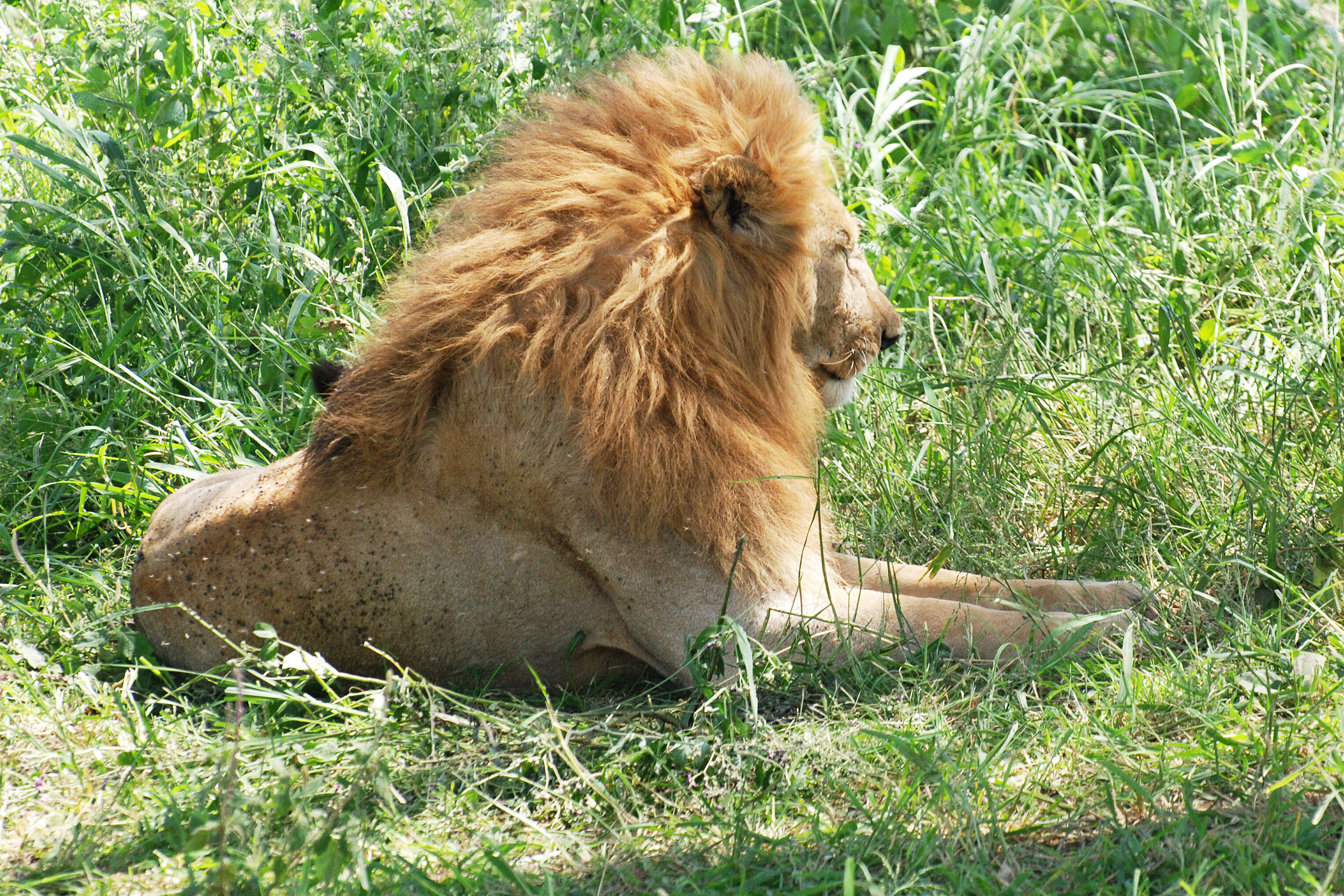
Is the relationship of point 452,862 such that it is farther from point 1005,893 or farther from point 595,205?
point 595,205

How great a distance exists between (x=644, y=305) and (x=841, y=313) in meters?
0.74

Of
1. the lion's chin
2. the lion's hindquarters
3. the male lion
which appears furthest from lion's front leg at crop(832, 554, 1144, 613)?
the lion's hindquarters

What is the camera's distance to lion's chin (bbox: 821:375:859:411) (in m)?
3.58

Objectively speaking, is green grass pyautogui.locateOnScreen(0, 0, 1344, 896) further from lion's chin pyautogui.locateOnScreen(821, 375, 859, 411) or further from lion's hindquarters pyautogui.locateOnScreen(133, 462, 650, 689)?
lion's chin pyautogui.locateOnScreen(821, 375, 859, 411)

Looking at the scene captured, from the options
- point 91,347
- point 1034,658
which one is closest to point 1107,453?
point 1034,658

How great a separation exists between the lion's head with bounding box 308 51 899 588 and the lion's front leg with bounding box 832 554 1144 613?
0.44m

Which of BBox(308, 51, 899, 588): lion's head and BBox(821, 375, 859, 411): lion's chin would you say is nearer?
BBox(308, 51, 899, 588): lion's head

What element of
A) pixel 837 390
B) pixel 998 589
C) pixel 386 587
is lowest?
pixel 998 589

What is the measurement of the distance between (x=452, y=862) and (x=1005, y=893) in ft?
3.27

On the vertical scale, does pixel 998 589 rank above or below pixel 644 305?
below

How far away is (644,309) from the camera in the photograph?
2.92m

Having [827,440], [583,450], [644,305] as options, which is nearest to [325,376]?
[583,450]

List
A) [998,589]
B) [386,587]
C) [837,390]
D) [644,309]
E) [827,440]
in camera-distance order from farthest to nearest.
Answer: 1. [827,440]
2. [837,390]
3. [998,589]
4. [386,587]
5. [644,309]

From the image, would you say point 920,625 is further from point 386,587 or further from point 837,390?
point 386,587
